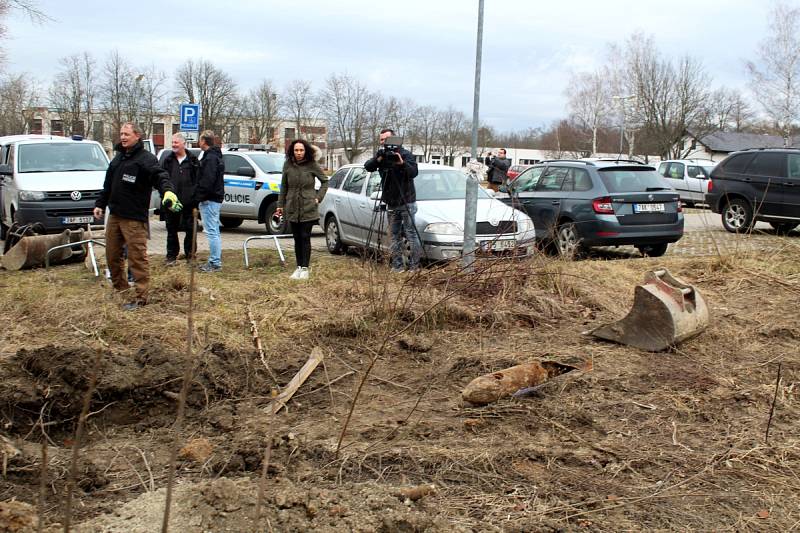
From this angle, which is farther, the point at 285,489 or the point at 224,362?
the point at 224,362

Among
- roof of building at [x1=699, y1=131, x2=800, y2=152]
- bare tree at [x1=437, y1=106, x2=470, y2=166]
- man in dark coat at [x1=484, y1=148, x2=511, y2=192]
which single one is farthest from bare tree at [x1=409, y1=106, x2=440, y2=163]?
man in dark coat at [x1=484, y1=148, x2=511, y2=192]

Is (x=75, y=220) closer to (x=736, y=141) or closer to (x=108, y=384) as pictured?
(x=108, y=384)

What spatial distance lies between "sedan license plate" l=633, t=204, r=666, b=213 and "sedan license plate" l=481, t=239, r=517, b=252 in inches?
138

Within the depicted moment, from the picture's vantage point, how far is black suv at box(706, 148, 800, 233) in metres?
14.3

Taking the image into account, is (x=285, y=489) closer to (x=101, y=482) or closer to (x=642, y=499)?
(x=101, y=482)

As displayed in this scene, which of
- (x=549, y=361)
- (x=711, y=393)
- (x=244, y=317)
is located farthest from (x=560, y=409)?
(x=244, y=317)

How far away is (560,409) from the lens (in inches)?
188

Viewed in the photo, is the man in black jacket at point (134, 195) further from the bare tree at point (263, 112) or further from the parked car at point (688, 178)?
the bare tree at point (263, 112)

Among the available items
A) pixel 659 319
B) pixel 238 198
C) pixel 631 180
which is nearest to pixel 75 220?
pixel 238 198

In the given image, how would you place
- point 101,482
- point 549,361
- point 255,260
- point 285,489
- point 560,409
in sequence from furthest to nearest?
point 255,260 < point 549,361 < point 560,409 < point 101,482 < point 285,489

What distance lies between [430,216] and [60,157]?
7.48 meters

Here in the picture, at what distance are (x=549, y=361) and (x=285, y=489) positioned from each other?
8.71ft

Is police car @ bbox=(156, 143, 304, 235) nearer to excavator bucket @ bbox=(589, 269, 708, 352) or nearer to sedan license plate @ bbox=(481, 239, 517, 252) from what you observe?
sedan license plate @ bbox=(481, 239, 517, 252)

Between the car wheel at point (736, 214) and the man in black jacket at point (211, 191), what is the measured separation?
10.7m
